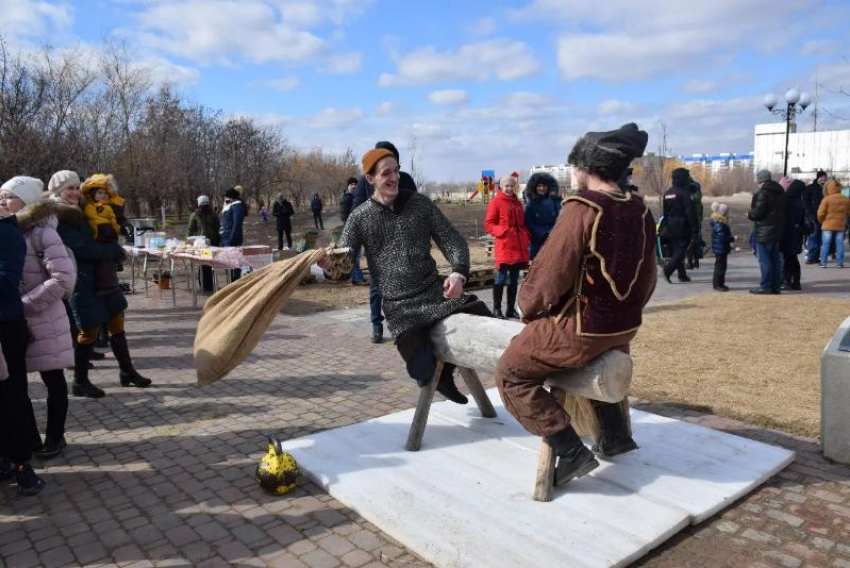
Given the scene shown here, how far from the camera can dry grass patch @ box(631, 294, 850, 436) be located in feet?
16.5

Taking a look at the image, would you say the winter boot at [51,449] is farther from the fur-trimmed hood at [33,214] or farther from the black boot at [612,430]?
the black boot at [612,430]

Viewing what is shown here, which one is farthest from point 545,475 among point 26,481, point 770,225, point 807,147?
point 807,147

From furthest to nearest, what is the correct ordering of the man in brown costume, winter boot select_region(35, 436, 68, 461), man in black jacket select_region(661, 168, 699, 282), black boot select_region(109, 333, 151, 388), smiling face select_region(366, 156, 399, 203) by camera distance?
man in black jacket select_region(661, 168, 699, 282) < black boot select_region(109, 333, 151, 388) < winter boot select_region(35, 436, 68, 461) < smiling face select_region(366, 156, 399, 203) < the man in brown costume

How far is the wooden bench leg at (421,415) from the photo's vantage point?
4.21m

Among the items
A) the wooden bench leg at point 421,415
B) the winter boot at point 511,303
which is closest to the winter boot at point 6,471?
the wooden bench leg at point 421,415

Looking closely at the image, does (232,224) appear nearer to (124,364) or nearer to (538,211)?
(538,211)

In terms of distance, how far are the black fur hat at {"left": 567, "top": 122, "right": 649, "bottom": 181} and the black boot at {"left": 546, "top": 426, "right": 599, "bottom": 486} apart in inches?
52.1

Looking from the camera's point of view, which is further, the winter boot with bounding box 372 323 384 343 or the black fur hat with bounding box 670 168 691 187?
the black fur hat with bounding box 670 168 691 187

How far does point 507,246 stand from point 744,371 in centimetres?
335

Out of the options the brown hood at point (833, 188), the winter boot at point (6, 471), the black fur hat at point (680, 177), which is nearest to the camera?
the winter boot at point (6, 471)

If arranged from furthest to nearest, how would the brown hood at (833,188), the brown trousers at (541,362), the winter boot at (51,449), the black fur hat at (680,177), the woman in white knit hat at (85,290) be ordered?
the brown hood at (833,188) → the black fur hat at (680,177) → the woman in white knit hat at (85,290) → the winter boot at (51,449) → the brown trousers at (541,362)

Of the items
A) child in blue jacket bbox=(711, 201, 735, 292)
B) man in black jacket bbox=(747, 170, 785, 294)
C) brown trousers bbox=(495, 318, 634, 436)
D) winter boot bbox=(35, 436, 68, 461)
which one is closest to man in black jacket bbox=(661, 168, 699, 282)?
child in blue jacket bbox=(711, 201, 735, 292)

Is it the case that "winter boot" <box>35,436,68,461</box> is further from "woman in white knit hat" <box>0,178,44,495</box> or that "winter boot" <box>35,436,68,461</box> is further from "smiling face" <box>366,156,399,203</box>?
"smiling face" <box>366,156,399,203</box>

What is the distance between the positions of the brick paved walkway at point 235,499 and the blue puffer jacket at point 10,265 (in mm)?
1094
